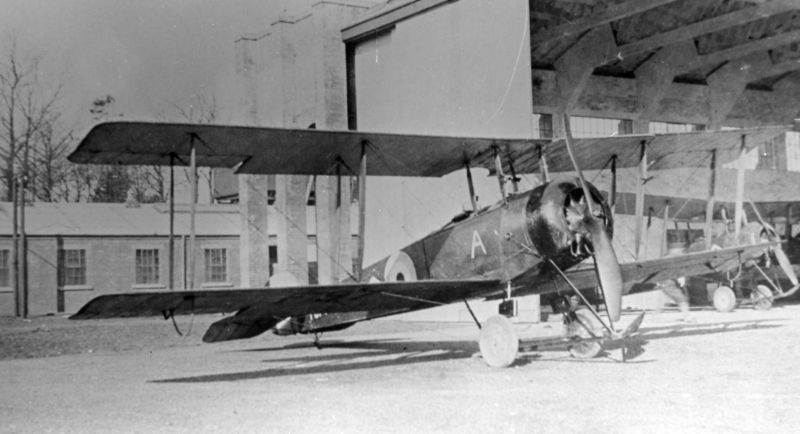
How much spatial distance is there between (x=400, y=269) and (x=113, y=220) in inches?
1000

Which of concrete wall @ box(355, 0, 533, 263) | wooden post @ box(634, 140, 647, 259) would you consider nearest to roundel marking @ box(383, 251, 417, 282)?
wooden post @ box(634, 140, 647, 259)

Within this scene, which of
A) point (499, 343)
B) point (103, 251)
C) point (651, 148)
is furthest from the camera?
point (103, 251)

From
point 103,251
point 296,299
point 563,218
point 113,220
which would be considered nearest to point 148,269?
point 103,251

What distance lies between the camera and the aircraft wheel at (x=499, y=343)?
945cm

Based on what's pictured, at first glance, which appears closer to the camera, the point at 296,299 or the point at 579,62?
the point at 296,299

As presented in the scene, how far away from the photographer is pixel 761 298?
20625 mm

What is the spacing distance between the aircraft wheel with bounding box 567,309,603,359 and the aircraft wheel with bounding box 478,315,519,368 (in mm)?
1015

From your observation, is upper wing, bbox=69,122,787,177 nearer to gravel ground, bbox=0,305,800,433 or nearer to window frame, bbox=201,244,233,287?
gravel ground, bbox=0,305,800,433

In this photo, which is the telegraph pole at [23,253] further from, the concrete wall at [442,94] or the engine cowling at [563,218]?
the engine cowling at [563,218]

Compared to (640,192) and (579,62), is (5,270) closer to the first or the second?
(579,62)

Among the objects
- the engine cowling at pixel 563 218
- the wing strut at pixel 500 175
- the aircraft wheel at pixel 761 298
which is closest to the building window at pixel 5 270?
the wing strut at pixel 500 175

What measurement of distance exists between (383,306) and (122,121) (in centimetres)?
412

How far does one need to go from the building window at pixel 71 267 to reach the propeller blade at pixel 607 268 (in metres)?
27.7

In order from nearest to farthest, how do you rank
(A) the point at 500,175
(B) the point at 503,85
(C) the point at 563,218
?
1. (C) the point at 563,218
2. (A) the point at 500,175
3. (B) the point at 503,85
